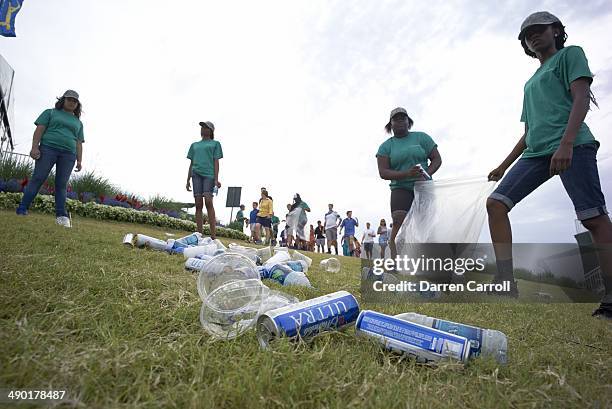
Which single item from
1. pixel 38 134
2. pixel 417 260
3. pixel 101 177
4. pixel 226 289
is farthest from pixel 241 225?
pixel 226 289

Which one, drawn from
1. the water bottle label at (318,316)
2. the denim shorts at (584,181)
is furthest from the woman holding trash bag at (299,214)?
the water bottle label at (318,316)

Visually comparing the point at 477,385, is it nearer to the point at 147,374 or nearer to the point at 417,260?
the point at 147,374

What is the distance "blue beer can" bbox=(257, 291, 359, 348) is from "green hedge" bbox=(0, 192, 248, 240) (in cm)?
882

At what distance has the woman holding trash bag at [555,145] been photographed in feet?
7.70

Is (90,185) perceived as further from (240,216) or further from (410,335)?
(410,335)

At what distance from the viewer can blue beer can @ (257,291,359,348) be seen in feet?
4.07

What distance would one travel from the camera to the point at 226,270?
2.25 metres

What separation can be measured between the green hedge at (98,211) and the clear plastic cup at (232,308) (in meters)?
8.31

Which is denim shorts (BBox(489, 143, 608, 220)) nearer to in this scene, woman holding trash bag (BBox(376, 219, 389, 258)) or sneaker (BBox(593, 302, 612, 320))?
sneaker (BBox(593, 302, 612, 320))

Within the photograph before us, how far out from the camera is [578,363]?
1.36 m

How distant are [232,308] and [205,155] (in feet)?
14.4

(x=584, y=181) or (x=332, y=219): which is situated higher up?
(x=332, y=219)

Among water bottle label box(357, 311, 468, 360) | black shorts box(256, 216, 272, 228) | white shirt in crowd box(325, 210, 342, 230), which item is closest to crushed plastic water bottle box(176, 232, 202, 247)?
water bottle label box(357, 311, 468, 360)

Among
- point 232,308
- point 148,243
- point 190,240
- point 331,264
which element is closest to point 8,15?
point 148,243
